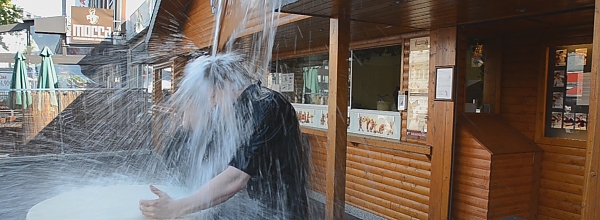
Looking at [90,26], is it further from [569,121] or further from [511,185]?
[569,121]

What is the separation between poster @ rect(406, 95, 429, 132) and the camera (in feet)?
17.1

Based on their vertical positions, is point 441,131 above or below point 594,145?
below

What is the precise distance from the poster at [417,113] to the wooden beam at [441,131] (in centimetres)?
17

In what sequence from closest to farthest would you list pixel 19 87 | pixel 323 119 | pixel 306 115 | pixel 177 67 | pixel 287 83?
pixel 323 119
pixel 306 115
pixel 287 83
pixel 177 67
pixel 19 87

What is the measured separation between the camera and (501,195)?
477 centimetres

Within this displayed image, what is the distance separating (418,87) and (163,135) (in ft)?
27.5

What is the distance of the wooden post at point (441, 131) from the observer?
15.5 ft

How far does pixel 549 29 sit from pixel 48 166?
10.2m

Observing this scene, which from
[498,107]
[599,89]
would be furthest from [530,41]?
[599,89]

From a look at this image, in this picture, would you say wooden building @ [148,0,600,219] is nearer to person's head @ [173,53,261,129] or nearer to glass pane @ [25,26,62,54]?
person's head @ [173,53,261,129]

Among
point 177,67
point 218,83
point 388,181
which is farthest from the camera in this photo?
point 177,67

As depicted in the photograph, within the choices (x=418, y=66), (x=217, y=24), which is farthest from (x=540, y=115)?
(x=217, y=24)

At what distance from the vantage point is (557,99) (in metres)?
4.85

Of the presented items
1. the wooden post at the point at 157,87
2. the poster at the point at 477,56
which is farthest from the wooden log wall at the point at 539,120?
the wooden post at the point at 157,87
